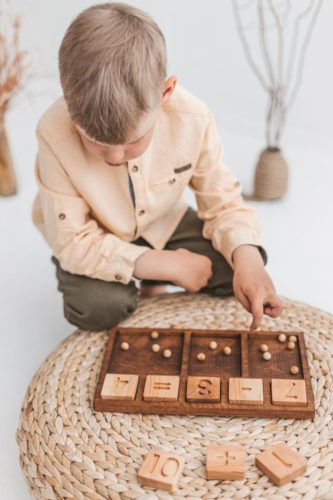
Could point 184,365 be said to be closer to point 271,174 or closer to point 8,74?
point 271,174

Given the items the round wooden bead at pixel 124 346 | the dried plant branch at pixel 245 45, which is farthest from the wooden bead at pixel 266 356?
the dried plant branch at pixel 245 45

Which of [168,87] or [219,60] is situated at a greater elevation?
[168,87]

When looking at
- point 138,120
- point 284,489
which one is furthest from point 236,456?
point 138,120

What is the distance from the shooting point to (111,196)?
1.28 metres

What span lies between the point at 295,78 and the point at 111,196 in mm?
971

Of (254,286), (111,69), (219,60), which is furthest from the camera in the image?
(219,60)

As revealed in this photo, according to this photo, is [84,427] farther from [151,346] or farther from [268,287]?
[268,287]

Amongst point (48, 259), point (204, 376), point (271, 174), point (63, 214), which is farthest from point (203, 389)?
point (271, 174)

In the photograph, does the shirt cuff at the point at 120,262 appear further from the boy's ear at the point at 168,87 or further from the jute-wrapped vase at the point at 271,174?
the jute-wrapped vase at the point at 271,174

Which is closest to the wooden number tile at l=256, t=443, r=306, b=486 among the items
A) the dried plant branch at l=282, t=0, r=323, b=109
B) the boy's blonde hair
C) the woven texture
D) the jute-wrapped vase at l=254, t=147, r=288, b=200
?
the woven texture

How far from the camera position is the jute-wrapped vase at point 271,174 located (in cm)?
185

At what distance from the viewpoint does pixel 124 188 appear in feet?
4.18

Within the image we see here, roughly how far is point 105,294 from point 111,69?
17.6 inches

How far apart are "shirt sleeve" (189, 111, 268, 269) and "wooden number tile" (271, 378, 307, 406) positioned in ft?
0.86
